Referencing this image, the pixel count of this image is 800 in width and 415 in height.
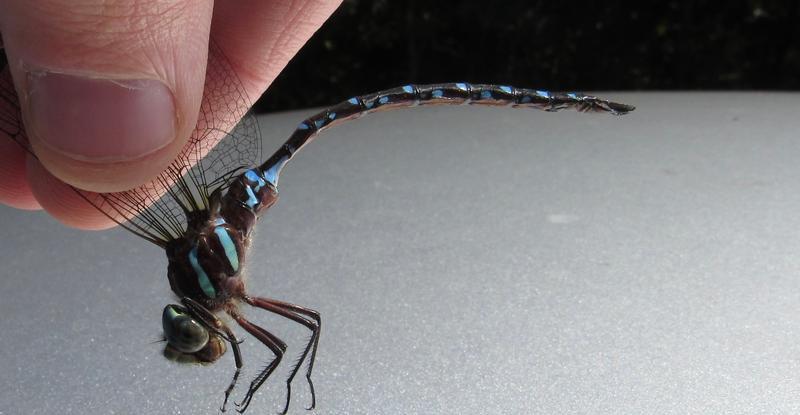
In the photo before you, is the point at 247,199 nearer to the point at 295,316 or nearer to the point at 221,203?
the point at 221,203

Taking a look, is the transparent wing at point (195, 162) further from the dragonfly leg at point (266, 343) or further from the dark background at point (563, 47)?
the dark background at point (563, 47)

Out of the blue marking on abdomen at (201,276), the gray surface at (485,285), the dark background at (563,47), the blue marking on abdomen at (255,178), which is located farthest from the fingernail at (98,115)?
the dark background at (563,47)

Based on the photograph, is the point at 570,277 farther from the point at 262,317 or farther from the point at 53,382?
the point at 53,382

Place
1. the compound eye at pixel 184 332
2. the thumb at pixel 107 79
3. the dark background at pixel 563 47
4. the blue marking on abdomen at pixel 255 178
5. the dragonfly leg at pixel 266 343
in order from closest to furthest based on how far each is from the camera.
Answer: the thumb at pixel 107 79 < the compound eye at pixel 184 332 < the dragonfly leg at pixel 266 343 < the blue marking on abdomen at pixel 255 178 < the dark background at pixel 563 47

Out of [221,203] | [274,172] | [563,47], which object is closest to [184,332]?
[221,203]

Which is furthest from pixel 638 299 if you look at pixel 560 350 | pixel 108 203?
pixel 108 203

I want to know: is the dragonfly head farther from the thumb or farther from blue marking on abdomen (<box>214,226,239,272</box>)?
the thumb
